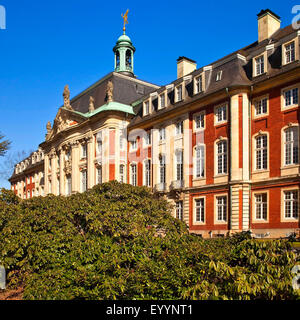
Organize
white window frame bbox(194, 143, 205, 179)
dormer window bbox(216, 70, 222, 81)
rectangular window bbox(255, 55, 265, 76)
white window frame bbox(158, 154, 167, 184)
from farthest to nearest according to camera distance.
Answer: white window frame bbox(158, 154, 167, 184), white window frame bbox(194, 143, 205, 179), dormer window bbox(216, 70, 222, 81), rectangular window bbox(255, 55, 265, 76)

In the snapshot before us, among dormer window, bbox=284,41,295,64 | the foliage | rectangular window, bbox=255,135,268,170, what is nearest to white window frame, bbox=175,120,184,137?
rectangular window, bbox=255,135,268,170

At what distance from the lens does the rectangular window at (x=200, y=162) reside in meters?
30.9

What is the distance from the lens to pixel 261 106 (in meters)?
27.4

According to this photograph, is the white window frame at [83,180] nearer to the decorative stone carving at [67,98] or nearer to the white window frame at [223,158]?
the decorative stone carving at [67,98]

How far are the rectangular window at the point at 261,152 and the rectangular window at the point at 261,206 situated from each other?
6.72 ft

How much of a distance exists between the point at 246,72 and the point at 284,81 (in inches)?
163

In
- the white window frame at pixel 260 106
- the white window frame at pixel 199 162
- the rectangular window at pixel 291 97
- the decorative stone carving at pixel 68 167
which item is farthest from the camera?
the decorative stone carving at pixel 68 167

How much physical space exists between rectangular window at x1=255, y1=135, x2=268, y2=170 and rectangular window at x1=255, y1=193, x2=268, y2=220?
205cm

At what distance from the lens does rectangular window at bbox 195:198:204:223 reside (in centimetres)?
3060

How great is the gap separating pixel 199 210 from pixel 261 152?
A: 740cm

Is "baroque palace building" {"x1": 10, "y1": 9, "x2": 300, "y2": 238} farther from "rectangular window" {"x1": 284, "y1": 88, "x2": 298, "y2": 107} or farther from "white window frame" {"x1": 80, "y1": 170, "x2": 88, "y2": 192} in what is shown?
"white window frame" {"x1": 80, "y1": 170, "x2": 88, "y2": 192}

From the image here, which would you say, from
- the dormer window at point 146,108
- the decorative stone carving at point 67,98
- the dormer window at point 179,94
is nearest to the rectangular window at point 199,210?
the dormer window at point 179,94
